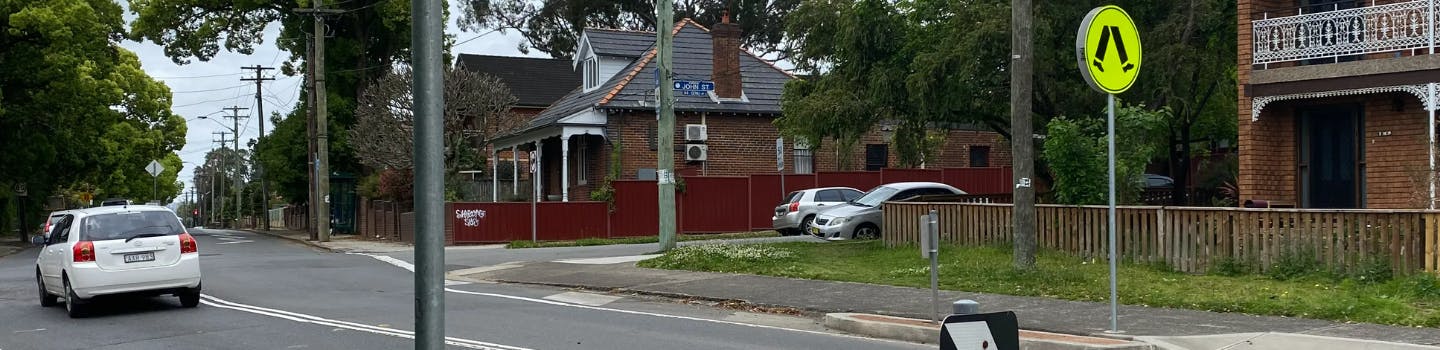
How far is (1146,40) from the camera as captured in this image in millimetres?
22406

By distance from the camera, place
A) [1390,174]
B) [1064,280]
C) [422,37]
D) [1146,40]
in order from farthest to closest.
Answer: [1146,40]
[1390,174]
[1064,280]
[422,37]

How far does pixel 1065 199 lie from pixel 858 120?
7658 millimetres

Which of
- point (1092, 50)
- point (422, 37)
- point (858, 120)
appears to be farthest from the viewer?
point (858, 120)

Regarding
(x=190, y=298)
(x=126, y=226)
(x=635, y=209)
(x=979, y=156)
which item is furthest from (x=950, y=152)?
(x=126, y=226)

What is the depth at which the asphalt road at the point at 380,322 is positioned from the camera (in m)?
11.1

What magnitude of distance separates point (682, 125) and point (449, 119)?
675 centimetres

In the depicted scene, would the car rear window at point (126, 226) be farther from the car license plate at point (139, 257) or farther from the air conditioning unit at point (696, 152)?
the air conditioning unit at point (696, 152)

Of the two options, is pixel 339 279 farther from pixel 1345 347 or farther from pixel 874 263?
pixel 1345 347

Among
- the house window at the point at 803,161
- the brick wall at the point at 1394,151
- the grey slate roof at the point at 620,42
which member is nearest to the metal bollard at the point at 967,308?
the brick wall at the point at 1394,151

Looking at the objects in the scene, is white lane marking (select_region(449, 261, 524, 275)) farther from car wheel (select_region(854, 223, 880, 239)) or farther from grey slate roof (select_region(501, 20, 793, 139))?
grey slate roof (select_region(501, 20, 793, 139))

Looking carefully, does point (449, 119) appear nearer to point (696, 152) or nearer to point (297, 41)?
point (696, 152)

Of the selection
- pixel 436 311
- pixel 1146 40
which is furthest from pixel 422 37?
pixel 1146 40

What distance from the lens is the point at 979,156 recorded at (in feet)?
134

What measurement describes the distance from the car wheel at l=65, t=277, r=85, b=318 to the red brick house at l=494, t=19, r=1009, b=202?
19744 millimetres
